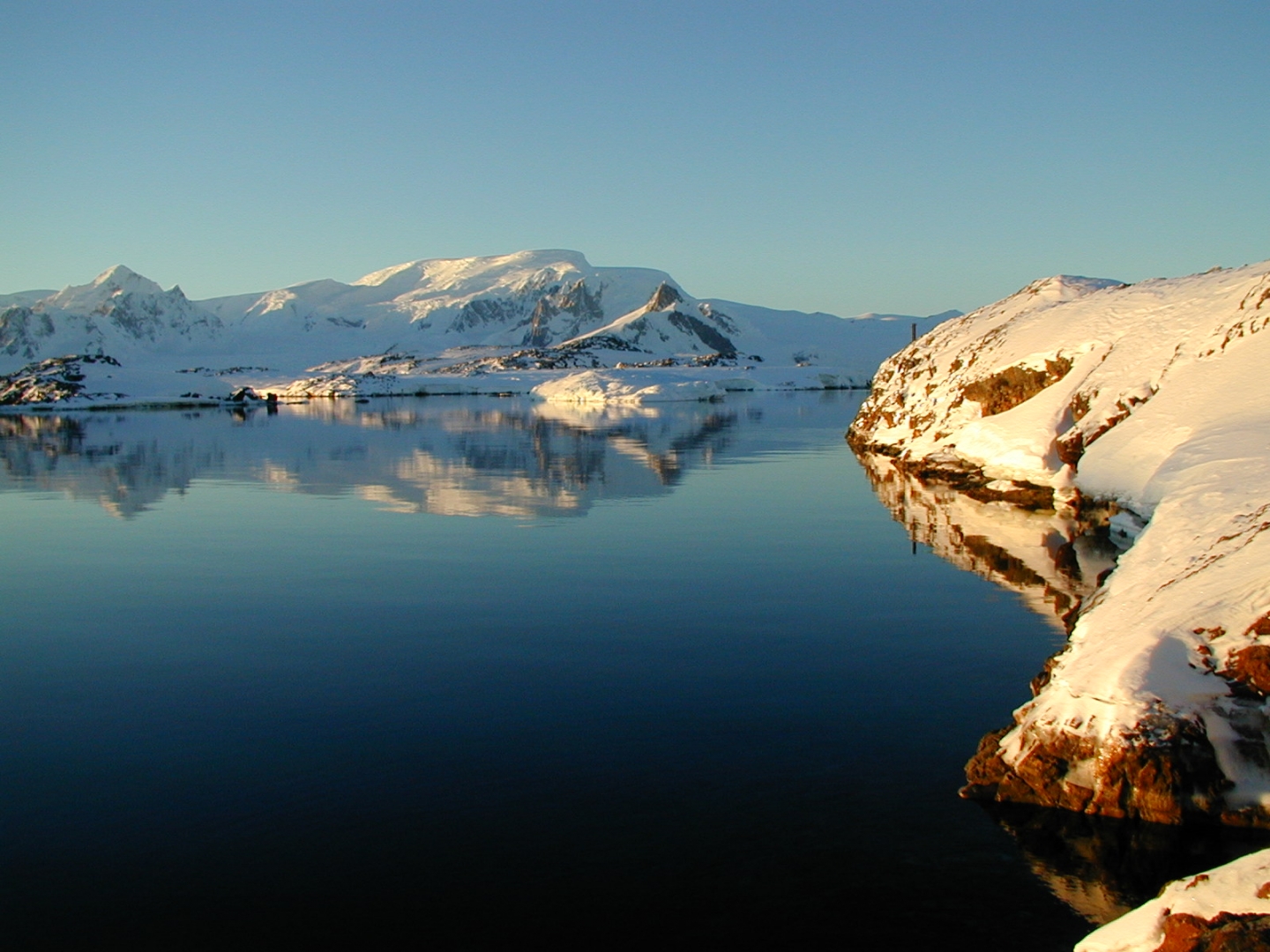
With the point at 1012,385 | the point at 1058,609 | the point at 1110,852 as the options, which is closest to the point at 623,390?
the point at 1012,385

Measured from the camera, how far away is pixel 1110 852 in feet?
19.4

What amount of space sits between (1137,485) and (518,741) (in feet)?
35.2

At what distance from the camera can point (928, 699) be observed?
841cm

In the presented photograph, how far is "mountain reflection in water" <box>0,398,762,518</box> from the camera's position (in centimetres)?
2219

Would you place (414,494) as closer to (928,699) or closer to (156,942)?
(928,699)

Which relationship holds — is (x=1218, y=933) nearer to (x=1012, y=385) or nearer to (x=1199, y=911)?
(x=1199, y=911)

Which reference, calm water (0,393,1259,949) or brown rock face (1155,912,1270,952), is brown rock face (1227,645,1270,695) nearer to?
calm water (0,393,1259,949)

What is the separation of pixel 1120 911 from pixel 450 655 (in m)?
5.93

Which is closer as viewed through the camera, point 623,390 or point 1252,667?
point 1252,667

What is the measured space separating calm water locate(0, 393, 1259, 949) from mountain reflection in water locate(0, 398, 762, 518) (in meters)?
5.17

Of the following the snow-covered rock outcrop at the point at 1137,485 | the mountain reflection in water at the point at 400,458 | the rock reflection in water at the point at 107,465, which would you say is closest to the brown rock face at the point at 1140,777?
the snow-covered rock outcrop at the point at 1137,485

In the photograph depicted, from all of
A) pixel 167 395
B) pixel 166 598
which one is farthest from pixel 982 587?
pixel 167 395

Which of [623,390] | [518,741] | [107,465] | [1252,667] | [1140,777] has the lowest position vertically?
[518,741]

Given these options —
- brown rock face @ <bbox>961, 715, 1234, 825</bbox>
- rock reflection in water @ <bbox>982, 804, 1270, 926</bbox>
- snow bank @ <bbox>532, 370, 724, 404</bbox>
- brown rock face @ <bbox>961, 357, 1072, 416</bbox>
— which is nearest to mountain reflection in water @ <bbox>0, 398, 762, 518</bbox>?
brown rock face @ <bbox>961, 357, 1072, 416</bbox>
